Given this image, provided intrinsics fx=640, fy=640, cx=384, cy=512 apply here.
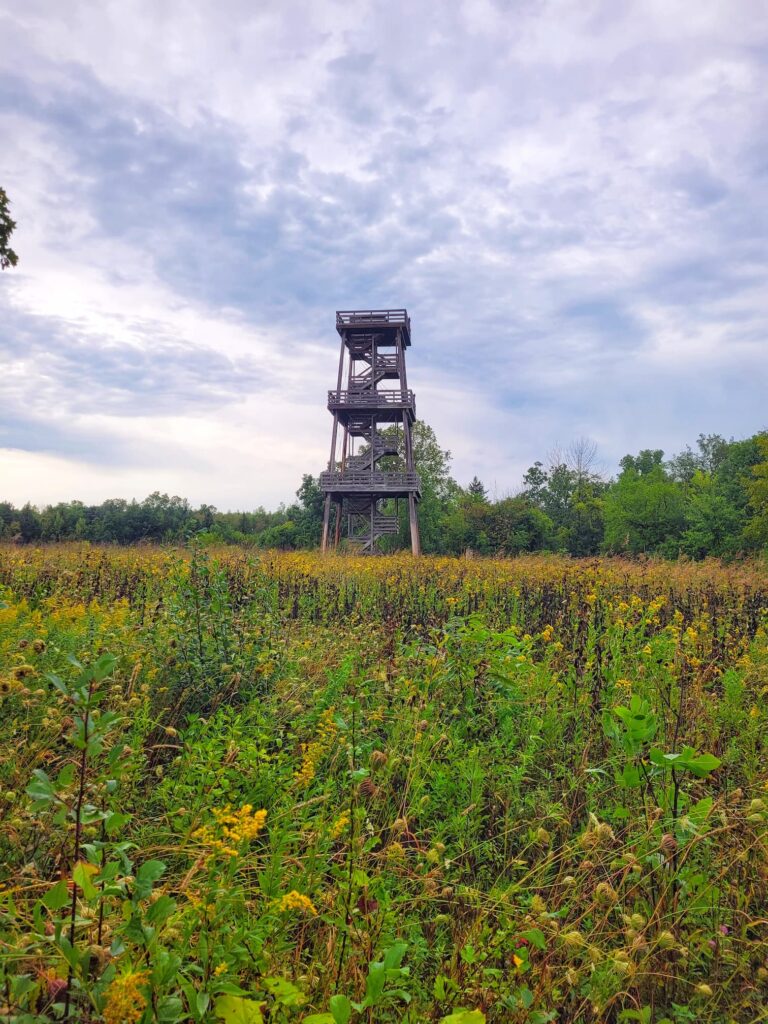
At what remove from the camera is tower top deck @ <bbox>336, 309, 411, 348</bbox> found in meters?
28.7

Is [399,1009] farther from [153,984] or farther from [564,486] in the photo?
[564,486]

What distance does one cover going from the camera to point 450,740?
11.9 ft

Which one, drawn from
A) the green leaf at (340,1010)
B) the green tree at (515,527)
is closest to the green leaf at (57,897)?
the green leaf at (340,1010)

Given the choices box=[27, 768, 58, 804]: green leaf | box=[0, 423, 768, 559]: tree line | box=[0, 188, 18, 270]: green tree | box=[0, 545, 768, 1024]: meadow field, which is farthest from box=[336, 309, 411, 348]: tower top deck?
box=[27, 768, 58, 804]: green leaf

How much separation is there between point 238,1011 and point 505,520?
32.4 metres

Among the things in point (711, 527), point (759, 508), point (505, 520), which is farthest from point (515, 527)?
point (759, 508)

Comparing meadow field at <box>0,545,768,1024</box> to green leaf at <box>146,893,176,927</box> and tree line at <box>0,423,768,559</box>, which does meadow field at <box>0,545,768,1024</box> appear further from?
tree line at <box>0,423,768,559</box>

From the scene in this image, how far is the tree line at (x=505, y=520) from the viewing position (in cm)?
2733

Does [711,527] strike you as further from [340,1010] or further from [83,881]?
[83,881]

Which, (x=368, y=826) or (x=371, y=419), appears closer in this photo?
(x=368, y=826)

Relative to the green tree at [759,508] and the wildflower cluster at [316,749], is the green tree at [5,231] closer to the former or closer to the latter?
the wildflower cluster at [316,749]

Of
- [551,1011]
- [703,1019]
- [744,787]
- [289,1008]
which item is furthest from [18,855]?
[744,787]

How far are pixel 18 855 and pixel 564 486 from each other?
5104 centimetres

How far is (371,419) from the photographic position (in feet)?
95.7
